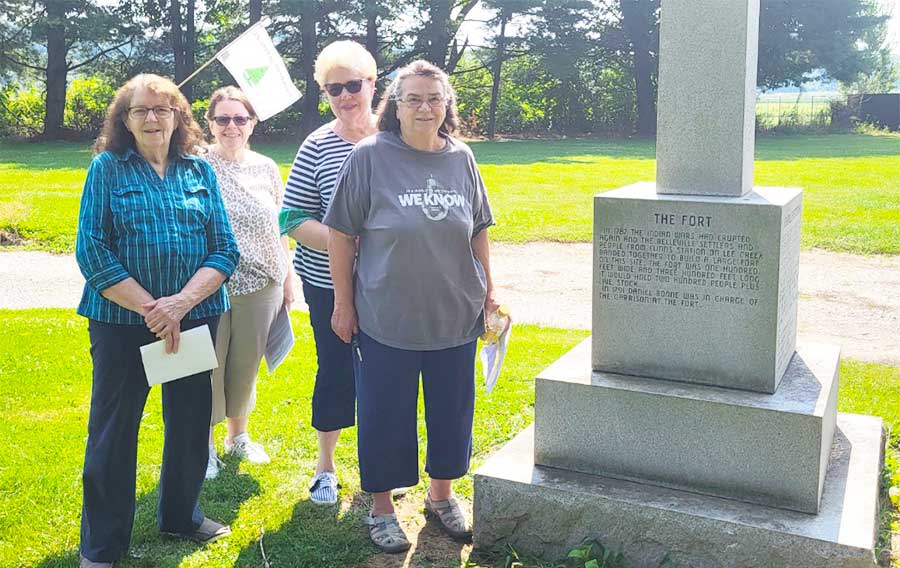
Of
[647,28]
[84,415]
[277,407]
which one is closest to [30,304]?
[84,415]

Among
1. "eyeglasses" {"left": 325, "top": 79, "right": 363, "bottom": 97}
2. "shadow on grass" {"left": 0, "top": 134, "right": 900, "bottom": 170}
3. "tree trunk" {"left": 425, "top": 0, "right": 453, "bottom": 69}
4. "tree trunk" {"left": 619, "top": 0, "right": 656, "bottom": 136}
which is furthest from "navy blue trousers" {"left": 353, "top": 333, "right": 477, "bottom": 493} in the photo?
"tree trunk" {"left": 619, "top": 0, "right": 656, "bottom": 136}

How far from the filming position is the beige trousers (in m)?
4.54

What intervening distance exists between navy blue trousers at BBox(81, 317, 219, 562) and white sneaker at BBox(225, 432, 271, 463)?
0.86m

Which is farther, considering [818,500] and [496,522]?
[496,522]

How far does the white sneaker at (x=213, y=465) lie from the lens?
456 centimetres

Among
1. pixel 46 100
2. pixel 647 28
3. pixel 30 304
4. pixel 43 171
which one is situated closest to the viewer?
pixel 30 304

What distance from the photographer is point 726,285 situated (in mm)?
3578

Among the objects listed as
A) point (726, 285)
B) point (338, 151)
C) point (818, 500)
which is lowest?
point (818, 500)

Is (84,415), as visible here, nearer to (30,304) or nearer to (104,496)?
(104,496)

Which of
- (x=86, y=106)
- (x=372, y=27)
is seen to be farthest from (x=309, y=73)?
(x=86, y=106)

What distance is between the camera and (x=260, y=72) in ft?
17.3

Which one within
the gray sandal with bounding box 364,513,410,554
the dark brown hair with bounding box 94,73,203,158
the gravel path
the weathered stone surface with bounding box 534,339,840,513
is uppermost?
the dark brown hair with bounding box 94,73,203,158

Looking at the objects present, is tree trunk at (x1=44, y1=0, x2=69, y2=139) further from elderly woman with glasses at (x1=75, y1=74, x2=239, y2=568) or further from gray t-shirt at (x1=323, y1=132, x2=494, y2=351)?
gray t-shirt at (x1=323, y1=132, x2=494, y2=351)

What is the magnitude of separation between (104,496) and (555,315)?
4966 millimetres
